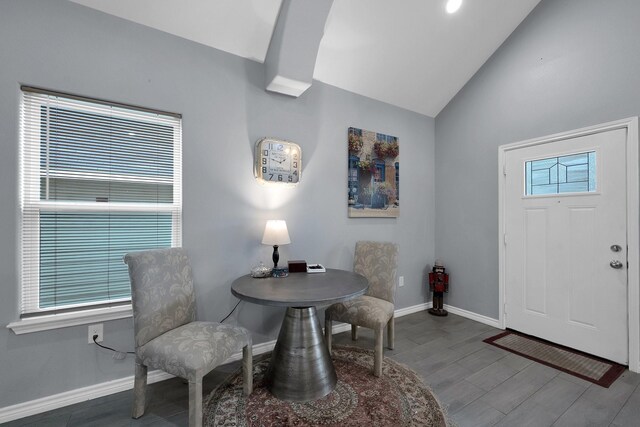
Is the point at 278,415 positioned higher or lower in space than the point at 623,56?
lower

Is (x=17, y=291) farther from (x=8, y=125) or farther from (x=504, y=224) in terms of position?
(x=504, y=224)

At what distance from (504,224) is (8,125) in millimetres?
4145

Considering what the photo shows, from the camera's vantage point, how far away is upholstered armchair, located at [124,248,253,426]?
153 centimetres

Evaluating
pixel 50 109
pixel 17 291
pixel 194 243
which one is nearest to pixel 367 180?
pixel 194 243

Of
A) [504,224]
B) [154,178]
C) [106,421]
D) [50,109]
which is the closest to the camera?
[106,421]

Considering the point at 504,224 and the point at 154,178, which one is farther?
the point at 504,224

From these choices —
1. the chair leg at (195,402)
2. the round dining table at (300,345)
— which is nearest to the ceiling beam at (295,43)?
the round dining table at (300,345)

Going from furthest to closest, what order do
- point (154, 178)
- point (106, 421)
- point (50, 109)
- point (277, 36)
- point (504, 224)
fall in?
point (504, 224) < point (277, 36) < point (154, 178) < point (50, 109) < point (106, 421)

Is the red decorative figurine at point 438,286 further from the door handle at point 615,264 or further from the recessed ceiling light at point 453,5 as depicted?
the recessed ceiling light at point 453,5

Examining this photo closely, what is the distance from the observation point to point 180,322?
191cm

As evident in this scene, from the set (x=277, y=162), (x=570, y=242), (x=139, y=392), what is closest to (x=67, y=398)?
(x=139, y=392)

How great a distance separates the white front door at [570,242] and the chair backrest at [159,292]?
10.3 ft

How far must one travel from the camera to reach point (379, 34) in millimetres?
2689

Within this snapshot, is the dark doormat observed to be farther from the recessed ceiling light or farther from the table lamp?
the recessed ceiling light
